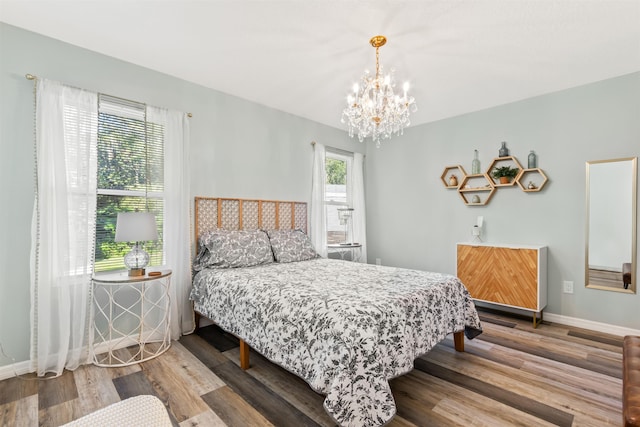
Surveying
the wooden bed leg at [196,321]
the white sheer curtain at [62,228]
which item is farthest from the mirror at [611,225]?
the white sheer curtain at [62,228]

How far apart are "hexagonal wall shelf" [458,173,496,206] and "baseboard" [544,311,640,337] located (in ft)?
4.84

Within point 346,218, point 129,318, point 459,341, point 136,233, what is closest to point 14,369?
point 129,318

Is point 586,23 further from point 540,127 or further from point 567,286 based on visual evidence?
point 567,286

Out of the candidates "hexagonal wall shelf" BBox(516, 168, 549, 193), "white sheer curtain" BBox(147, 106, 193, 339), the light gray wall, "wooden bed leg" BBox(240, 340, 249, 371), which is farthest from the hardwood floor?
"hexagonal wall shelf" BBox(516, 168, 549, 193)

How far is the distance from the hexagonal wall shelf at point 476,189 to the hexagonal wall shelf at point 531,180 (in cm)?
30

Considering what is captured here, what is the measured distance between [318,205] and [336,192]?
62 centimetres

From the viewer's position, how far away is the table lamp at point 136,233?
2.32m

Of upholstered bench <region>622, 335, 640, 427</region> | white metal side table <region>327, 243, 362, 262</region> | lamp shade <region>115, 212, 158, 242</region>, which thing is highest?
lamp shade <region>115, 212, 158, 242</region>

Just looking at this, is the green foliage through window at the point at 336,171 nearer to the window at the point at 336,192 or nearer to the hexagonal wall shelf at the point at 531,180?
the window at the point at 336,192

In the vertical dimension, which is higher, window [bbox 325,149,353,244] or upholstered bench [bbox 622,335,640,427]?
window [bbox 325,149,353,244]

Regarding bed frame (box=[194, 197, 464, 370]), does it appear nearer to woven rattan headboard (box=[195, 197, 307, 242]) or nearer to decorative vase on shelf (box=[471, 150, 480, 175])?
woven rattan headboard (box=[195, 197, 307, 242])

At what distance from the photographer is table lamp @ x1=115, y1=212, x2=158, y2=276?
2.32m

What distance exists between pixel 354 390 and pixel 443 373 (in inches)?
42.9

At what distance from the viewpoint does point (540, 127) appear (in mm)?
3428
